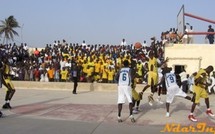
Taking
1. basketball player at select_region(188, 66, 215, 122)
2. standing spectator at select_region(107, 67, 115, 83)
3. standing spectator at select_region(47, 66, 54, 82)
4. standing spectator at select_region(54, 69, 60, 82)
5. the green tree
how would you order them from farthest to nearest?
1. the green tree
2. standing spectator at select_region(47, 66, 54, 82)
3. standing spectator at select_region(54, 69, 60, 82)
4. standing spectator at select_region(107, 67, 115, 83)
5. basketball player at select_region(188, 66, 215, 122)

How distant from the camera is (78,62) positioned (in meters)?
21.3

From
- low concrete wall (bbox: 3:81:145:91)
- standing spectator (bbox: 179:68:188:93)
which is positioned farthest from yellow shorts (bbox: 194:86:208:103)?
low concrete wall (bbox: 3:81:145:91)

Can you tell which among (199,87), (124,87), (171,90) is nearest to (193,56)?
(171,90)

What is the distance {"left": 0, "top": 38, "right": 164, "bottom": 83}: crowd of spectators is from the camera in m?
21.8

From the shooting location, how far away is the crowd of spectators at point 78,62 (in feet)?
71.4

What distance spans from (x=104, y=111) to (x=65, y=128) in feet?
10.9

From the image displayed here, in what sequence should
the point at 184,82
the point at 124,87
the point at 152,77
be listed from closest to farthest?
the point at 124,87 < the point at 152,77 < the point at 184,82

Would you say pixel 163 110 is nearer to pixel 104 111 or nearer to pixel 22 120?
pixel 104 111

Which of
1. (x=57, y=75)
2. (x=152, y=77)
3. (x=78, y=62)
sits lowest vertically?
(x=152, y=77)

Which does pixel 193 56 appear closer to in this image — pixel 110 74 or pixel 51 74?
pixel 110 74

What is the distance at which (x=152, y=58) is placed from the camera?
14.6 m

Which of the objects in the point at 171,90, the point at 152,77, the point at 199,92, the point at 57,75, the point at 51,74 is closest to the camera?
the point at 199,92

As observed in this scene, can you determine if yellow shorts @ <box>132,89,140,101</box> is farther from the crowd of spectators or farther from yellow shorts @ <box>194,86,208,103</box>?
the crowd of spectators

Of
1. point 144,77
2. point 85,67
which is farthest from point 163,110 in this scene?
point 85,67
